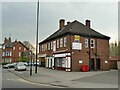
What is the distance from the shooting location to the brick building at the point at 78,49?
118 feet

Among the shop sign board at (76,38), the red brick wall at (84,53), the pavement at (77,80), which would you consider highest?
the shop sign board at (76,38)

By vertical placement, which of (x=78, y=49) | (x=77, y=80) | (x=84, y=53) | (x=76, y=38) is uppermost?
(x=76, y=38)

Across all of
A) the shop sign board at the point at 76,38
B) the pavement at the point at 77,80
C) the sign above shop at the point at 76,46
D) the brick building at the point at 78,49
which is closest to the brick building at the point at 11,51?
the brick building at the point at 78,49

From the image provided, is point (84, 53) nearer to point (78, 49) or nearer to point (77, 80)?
point (78, 49)

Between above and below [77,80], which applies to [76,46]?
above

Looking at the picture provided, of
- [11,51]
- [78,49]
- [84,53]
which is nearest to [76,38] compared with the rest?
[78,49]

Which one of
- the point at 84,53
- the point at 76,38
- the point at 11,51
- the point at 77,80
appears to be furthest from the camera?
the point at 11,51

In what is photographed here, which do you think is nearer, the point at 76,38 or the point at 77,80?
the point at 77,80

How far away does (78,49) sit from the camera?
36.7m

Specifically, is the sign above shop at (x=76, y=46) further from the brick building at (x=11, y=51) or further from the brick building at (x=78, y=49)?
the brick building at (x=11, y=51)

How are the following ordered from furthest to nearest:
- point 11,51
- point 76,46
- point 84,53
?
point 11,51 → point 84,53 → point 76,46

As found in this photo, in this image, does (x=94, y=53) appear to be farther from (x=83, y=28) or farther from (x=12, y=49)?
(x=12, y=49)

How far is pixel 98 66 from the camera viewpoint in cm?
3934

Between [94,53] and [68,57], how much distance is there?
5.70 metres
